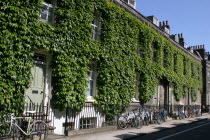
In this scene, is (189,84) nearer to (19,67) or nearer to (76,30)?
(76,30)

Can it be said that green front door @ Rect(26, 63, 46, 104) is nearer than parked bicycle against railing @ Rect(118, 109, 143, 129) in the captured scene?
Yes

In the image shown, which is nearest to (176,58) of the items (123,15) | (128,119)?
(123,15)

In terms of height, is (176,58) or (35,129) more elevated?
(176,58)

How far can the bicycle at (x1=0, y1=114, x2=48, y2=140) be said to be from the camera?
24.3 feet

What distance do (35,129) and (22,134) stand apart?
0.45 m

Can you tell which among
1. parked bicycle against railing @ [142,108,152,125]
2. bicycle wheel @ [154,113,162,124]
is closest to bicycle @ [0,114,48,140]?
parked bicycle against railing @ [142,108,152,125]

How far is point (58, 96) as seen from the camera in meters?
10.4

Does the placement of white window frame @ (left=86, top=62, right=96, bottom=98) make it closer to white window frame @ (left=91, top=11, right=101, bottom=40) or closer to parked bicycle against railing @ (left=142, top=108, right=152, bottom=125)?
white window frame @ (left=91, top=11, right=101, bottom=40)

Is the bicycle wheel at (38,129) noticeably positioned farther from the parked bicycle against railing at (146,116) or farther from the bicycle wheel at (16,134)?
the parked bicycle against railing at (146,116)

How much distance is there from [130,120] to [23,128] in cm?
683

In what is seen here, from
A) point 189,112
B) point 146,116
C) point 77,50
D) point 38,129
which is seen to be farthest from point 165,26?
point 38,129

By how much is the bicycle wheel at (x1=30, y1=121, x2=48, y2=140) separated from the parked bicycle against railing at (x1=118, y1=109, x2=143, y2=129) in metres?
5.31

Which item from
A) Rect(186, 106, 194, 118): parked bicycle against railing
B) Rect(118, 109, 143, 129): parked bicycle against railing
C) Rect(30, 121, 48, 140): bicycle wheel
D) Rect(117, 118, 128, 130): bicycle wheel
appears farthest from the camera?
Rect(186, 106, 194, 118): parked bicycle against railing

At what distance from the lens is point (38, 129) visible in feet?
26.4
